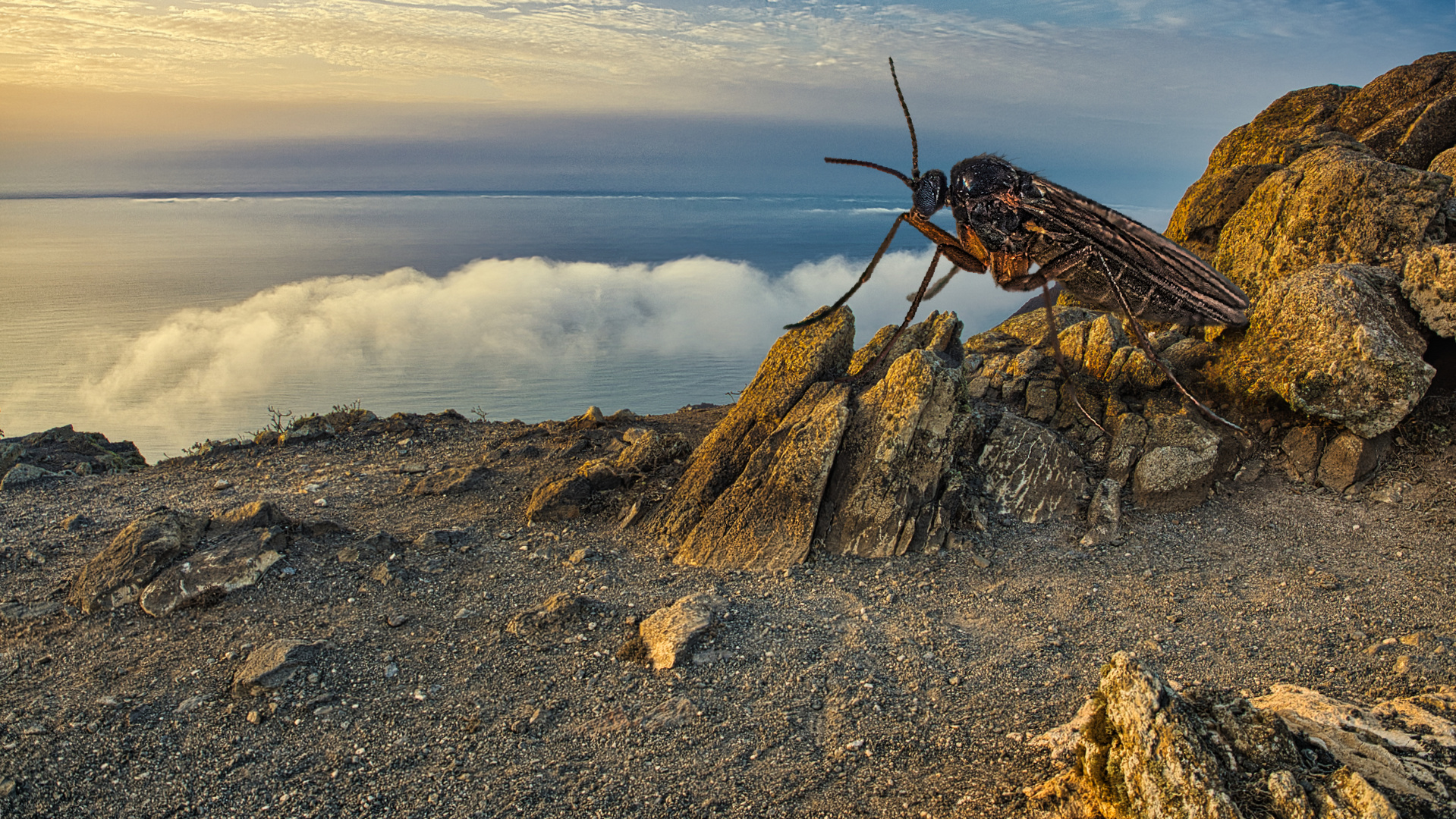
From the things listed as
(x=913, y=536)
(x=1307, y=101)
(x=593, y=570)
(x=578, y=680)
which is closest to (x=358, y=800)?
(x=578, y=680)

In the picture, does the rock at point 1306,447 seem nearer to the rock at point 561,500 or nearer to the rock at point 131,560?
the rock at point 561,500

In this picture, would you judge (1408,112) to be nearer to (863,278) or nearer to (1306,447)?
(1306,447)

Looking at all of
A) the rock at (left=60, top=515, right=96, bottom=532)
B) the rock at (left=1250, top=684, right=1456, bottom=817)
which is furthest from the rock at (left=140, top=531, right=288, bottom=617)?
the rock at (left=1250, top=684, right=1456, bottom=817)

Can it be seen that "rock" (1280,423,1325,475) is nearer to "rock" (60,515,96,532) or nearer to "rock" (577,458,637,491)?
"rock" (577,458,637,491)

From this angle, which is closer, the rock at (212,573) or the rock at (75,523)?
the rock at (212,573)

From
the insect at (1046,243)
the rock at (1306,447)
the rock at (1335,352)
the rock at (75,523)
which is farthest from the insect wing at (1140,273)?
the rock at (75,523)

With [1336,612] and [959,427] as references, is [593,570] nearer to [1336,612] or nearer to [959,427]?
[959,427]
